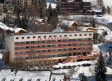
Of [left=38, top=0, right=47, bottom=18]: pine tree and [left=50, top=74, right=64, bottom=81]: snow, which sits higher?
[left=38, top=0, right=47, bottom=18]: pine tree

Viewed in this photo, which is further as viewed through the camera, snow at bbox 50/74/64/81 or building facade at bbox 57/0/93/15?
building facade at bbox 57/0/93/15

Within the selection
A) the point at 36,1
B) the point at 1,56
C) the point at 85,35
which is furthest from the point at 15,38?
the point at 36,1

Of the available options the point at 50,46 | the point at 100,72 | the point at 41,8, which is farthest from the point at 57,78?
the point at 41,8

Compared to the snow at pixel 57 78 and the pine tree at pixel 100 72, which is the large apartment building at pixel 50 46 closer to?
the pine tree at pixel 100 72

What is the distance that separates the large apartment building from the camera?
49406mm

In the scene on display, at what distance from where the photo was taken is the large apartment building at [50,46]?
49.4m

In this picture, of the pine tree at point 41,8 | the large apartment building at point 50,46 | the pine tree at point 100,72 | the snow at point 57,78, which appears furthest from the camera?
the pine tree at point 41,8

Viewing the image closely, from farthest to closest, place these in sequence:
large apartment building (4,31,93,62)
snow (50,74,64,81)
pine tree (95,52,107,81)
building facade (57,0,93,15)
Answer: building facade (57,0,93,15), large apartment building (4,31,93,62), pine tree (95,52,107,81), snow (50,74,64,81)

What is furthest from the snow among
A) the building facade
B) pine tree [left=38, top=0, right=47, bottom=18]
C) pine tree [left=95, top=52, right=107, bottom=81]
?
the building facade

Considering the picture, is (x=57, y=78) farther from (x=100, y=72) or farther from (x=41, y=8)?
(x=41, y=8)

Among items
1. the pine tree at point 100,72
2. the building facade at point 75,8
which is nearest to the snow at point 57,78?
the pine tree at point 100,72

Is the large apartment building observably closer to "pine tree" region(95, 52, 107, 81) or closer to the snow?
"pine tree" region(95, 52, 107, 81)

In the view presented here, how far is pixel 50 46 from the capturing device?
50.6 m

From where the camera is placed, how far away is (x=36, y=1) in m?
87.9
